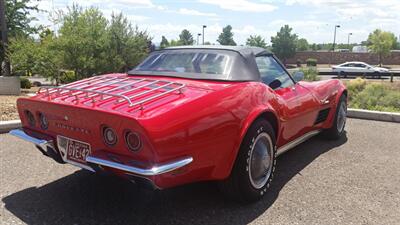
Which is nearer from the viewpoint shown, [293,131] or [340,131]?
[293,131]

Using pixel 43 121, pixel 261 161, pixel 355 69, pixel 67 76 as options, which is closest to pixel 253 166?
pixel 261 161

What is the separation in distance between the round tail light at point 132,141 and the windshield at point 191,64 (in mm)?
1142

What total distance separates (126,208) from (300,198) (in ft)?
5.12

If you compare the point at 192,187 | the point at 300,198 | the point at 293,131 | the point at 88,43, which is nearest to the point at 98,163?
the point at 192,187

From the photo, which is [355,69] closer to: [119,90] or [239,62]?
[239,62]

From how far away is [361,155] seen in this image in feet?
16.0

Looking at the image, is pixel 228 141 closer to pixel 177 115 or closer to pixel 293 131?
pixel 177 115

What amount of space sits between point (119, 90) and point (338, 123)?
357 cm

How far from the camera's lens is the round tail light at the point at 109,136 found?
8.90 ft

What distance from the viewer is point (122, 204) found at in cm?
326

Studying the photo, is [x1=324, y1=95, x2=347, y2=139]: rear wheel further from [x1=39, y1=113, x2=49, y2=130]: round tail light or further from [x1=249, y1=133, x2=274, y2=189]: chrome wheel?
[x1=39, y1=113, x2=49, y2=130]: round tail light

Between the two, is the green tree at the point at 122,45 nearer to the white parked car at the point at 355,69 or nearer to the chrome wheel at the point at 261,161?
the chrome wheel at the point at 261,161

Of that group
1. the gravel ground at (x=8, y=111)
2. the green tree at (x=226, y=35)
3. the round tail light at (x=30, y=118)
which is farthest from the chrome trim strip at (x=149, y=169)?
the green tree at (x=226, y=35)

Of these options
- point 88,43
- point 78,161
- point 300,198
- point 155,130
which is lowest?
point 300,198
